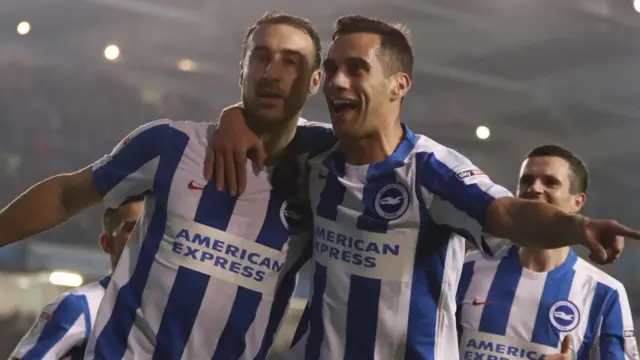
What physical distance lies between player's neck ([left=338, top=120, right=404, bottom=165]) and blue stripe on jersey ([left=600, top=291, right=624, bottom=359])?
82 cm

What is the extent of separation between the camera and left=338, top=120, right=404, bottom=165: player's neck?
4.91ft

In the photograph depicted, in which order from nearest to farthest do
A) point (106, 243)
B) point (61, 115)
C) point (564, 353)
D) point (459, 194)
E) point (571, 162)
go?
point (459, 194) < point (564, 353) < point (571, 162) < point (106, 243) < point (61, 115)

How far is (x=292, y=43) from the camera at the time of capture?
160 centimetres

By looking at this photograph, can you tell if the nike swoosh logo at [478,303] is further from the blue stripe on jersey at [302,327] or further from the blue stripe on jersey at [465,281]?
the blue stripe on jersey at [302,327]

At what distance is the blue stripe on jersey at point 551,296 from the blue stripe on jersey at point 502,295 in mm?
70

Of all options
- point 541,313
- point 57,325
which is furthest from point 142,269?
point 541,313

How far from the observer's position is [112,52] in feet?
14.8

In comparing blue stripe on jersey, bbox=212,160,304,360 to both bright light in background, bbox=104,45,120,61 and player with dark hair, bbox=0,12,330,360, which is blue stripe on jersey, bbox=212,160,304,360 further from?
bright light in background, bbox=104,45,120,61

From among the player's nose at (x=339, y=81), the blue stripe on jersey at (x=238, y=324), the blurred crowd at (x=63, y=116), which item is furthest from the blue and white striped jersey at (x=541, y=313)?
the blurred crowd at (x=63, y=116)

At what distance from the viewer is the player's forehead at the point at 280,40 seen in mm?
1586

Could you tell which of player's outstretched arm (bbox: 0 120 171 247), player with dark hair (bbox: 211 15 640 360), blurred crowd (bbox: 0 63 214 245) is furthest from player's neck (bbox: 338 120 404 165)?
blurred crowd (bbox: 0 63 214 245)

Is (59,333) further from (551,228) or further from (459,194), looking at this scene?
(551,228)

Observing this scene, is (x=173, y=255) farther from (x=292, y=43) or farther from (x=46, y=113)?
(x=46, y=113)

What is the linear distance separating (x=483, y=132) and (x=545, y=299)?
123 inches
